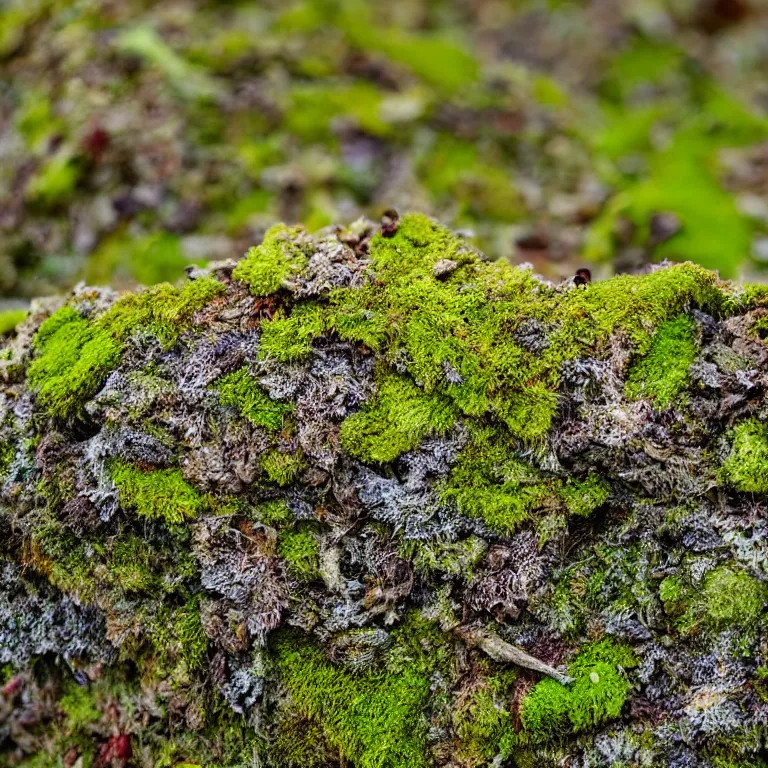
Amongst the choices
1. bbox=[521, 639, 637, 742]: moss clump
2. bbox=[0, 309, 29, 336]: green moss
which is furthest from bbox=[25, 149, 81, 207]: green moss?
bbox=[521, 639, 637, 742]: moss clump

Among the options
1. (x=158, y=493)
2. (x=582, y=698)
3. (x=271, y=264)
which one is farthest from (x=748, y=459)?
(x=158, y=493)

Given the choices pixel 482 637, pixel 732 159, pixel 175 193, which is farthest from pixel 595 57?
pixel 482 637

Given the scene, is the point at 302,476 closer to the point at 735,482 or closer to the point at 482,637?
the point at 482,637

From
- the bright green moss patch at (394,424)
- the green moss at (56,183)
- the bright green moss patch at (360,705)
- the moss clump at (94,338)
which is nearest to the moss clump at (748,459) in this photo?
the bright green moss patch at (394,424)

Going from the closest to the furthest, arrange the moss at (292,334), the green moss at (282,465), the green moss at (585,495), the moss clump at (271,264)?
the green moss at (585,495), the green moss at (282,465), the moss at (292,334), the moss clump at (271,264)

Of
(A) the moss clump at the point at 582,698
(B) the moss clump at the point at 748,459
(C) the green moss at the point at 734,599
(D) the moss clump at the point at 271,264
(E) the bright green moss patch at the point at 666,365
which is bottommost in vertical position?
(A) the moss clump at the point at 582,698

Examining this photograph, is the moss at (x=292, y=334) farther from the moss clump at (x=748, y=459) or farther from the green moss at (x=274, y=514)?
the moss clump at (x=748, y=459)

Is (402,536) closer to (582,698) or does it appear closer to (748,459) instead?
(582,698)
